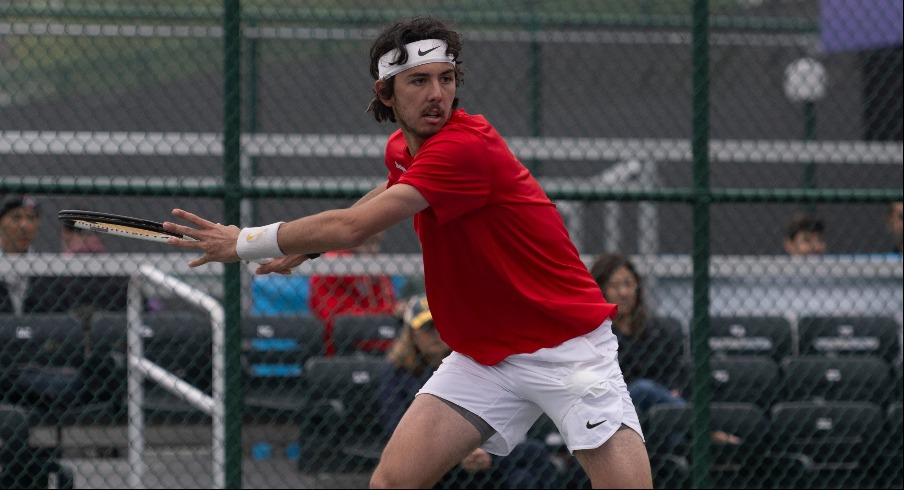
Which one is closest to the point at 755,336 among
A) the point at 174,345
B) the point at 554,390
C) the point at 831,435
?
the point at 831,435

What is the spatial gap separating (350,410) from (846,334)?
9.98 ft

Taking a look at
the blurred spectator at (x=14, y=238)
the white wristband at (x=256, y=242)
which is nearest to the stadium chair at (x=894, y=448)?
the white wristband at (x=256, y=242)

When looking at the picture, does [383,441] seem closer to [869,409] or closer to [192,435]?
[192,435]

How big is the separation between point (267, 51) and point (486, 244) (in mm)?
6723

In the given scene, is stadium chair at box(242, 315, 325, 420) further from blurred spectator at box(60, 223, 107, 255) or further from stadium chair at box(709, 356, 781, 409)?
stadium chair at box(709, 356, 781, 409)

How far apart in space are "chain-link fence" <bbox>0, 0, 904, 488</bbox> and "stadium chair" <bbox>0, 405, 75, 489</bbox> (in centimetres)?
1

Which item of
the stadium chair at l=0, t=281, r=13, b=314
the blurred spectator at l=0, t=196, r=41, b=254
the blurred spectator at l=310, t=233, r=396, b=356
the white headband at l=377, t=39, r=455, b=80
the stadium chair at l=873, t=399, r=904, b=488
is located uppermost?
the white headband at l=377, t=39, r=455, b=80

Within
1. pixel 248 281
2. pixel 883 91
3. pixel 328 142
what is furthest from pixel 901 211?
pixel 248 281

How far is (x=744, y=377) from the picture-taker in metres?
6.24

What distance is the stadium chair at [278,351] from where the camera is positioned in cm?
646

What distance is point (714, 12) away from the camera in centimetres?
998

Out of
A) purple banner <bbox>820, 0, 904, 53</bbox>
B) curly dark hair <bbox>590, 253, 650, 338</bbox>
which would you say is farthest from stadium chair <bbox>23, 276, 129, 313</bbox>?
purple banner <bbox>820, 0, 904, 53</bbox>

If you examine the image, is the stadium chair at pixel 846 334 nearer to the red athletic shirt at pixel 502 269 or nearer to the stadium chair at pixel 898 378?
the stadium chair at pixel 898 378

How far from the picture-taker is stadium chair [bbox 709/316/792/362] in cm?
696
